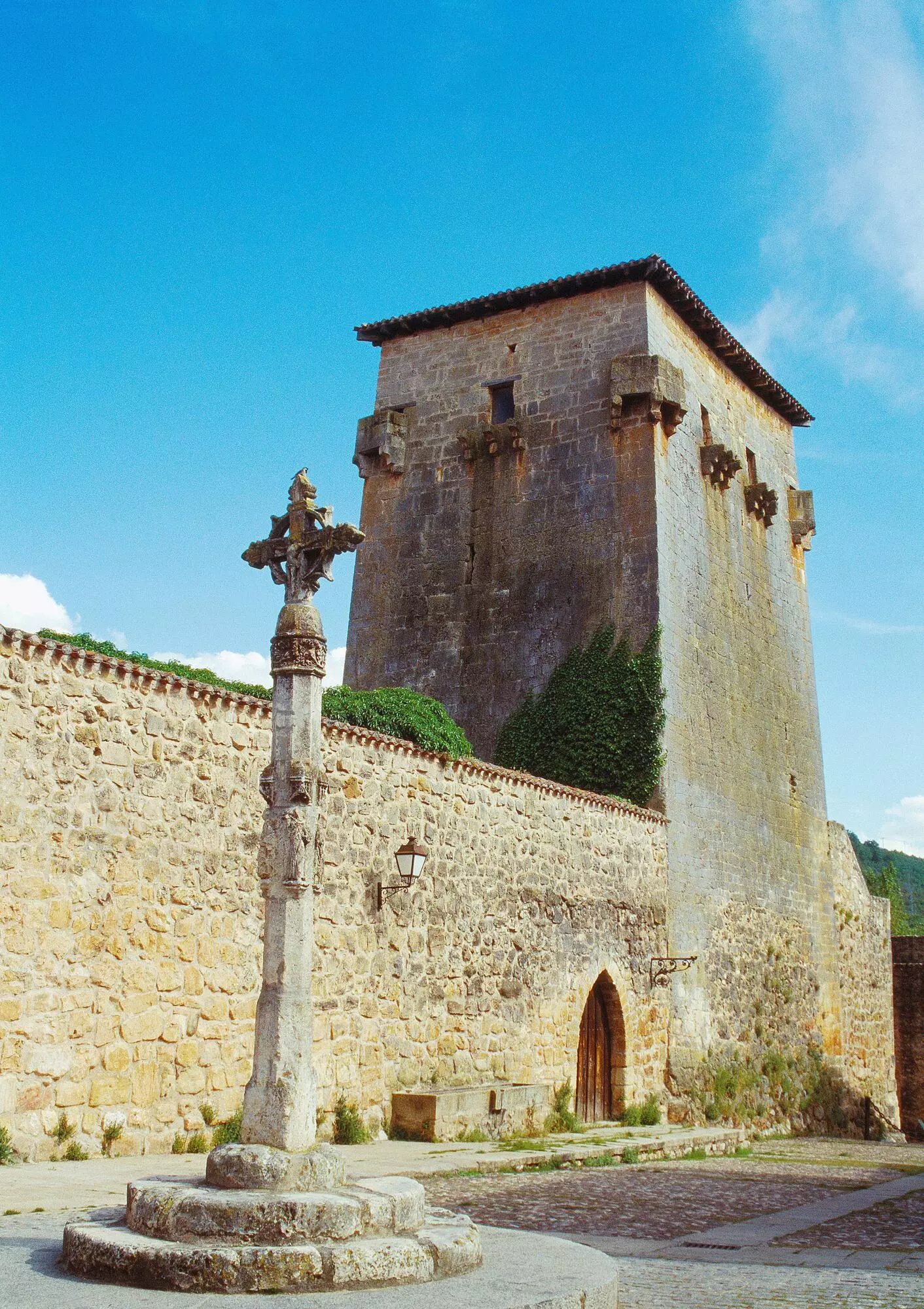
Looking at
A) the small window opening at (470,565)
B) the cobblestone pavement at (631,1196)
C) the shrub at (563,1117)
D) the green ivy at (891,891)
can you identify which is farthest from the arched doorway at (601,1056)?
the green ivy at (891,891)

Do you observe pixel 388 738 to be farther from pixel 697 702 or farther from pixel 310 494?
pixel 697 702

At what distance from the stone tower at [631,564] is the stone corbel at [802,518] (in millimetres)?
1461

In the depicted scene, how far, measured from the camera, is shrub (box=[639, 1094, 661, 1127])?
1465cm

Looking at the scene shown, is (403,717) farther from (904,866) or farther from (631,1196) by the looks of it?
(904,866)

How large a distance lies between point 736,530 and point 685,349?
10.5 ft

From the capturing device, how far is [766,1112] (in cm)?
1800

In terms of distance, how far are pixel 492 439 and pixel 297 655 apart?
13.9 m

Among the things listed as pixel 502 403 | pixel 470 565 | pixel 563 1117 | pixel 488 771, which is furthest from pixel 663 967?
pixel 502 403

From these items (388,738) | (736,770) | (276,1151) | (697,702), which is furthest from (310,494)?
(736,770)

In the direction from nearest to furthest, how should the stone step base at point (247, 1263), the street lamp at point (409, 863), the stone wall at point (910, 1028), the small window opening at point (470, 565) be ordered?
the stone step base at point (247, 1263) < the street lamp at point (409, 863) < the small window opening at point (470, 565) < the stone wall at point (910, 1028)

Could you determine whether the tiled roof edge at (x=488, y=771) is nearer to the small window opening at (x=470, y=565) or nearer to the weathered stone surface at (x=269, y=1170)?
the small window opening at (x=470, y=565)

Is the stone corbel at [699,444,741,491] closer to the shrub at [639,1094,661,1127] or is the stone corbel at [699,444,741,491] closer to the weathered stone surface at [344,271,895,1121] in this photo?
the weathered stone surface at [344,271,895,1121]

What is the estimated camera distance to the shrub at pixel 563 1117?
12.9m

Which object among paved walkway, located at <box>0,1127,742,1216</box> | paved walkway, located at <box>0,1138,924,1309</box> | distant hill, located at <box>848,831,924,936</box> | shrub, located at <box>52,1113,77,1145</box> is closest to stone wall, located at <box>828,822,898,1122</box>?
paved walkway, located at <box>0,1127,742,1216</box>
